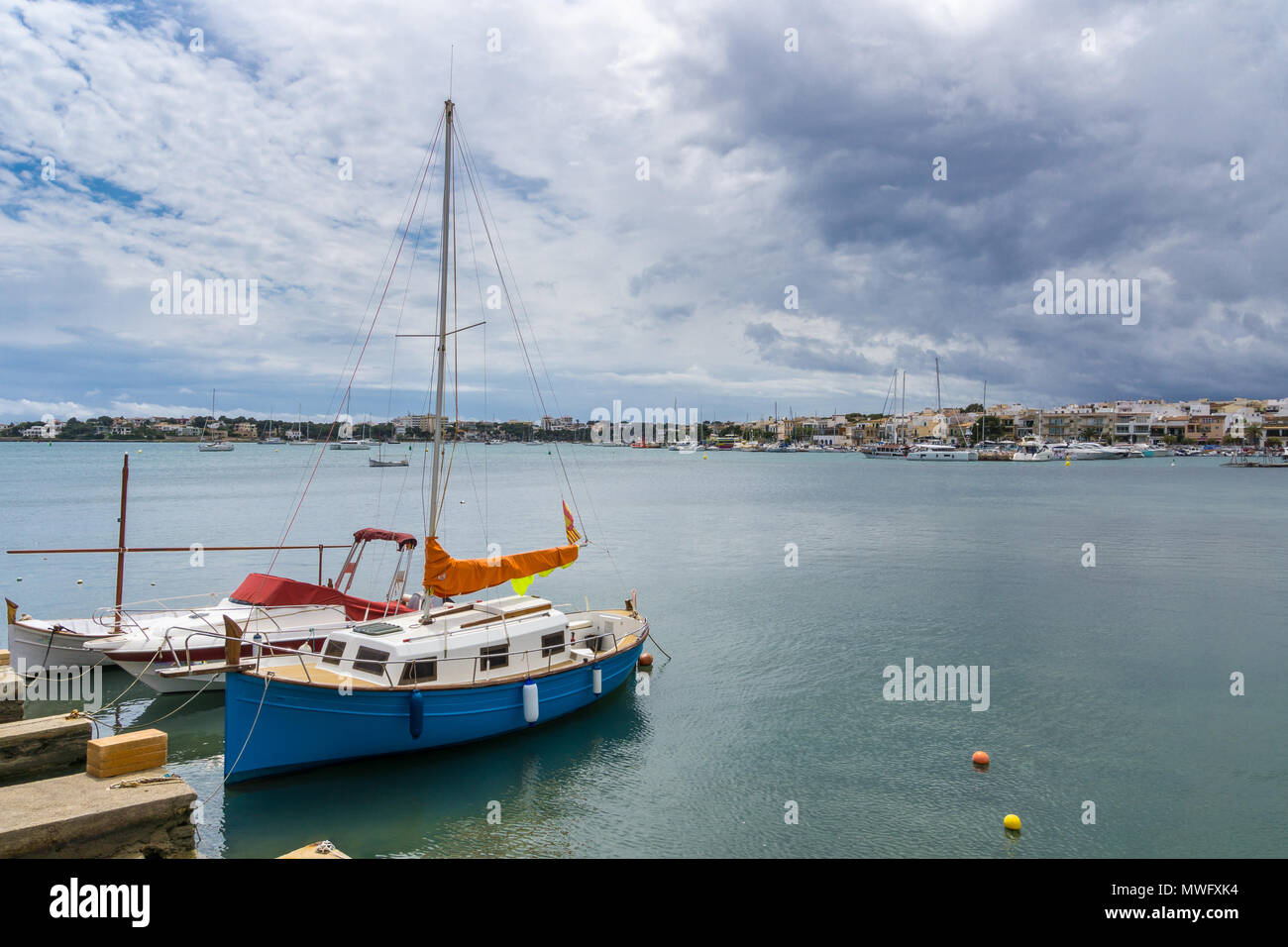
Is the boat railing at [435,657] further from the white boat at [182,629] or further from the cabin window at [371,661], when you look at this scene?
Answer: the white boat at [182,629]

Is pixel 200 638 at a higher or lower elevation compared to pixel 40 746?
lower

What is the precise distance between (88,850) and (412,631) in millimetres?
9271

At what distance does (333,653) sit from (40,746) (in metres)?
7.42

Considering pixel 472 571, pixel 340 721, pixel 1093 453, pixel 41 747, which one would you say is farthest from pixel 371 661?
pixel 1093 453

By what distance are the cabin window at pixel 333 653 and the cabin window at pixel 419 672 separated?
156 cm

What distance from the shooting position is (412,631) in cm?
1652

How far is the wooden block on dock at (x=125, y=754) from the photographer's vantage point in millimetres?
8086

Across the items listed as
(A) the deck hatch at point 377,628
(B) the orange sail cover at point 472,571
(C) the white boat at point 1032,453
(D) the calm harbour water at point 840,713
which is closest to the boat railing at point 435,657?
(A) the deck hatch at point 377,628

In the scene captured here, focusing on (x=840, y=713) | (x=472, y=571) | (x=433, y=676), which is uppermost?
(x=472, y=571)

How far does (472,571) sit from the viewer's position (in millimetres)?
18438

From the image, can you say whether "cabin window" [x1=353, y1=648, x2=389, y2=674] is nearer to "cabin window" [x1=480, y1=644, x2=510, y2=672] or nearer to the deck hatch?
the deck hatch

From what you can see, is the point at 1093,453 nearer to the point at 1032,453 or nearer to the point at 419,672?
the point at 1032,453

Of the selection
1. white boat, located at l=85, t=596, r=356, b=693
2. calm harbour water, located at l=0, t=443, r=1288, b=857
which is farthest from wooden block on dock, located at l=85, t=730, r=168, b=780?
white boat, located at l=85, t=596, r=356, b=693

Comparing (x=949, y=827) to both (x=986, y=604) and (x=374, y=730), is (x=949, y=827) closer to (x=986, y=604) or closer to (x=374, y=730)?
(x=374, y=730)
